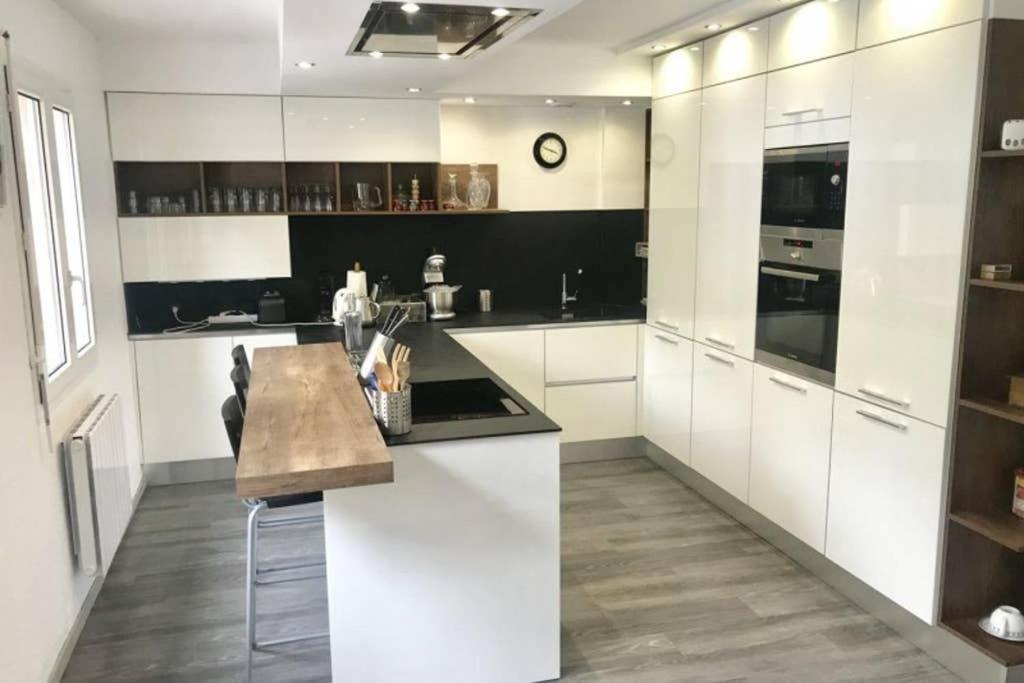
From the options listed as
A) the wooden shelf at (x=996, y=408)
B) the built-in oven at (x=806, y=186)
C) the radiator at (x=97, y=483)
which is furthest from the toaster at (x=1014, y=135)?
the radiator at (x=97, y=483)

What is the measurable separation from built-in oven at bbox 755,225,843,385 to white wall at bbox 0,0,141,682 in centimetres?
296

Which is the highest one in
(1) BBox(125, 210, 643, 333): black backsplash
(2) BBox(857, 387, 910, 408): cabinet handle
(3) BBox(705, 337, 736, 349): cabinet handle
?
(1) BBox(125, 210, 643, 333): black backsplash

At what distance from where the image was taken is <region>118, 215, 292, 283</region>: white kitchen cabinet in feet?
15.0

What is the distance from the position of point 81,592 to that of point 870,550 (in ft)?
10.2

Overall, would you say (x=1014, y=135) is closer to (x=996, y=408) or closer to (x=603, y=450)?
(x=996, y=408)

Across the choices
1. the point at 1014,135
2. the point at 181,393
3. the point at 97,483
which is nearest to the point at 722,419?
the point at 1014,135

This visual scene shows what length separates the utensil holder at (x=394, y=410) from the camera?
2.53m

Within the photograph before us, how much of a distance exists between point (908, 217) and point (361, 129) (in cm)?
310

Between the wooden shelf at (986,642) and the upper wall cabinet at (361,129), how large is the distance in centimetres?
357

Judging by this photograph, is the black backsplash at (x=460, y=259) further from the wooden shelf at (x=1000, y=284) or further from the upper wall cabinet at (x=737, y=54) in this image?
the wooden shelf at (x=1000, y=284)

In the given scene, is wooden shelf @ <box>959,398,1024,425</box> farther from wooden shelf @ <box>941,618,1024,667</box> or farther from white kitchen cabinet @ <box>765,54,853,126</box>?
white kitchen cabinet @ <box>765,54,853,126</box>

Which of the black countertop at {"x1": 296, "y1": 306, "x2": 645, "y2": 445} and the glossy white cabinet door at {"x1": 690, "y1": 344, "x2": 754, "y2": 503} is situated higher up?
the black countertop at {"x1": 296, "y1": 306, "x2": 645, "y2": 445}

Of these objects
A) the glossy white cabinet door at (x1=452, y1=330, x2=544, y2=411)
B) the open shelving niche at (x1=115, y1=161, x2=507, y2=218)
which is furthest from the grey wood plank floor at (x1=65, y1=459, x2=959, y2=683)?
the open shelving niche at (x1=115, y1=161, x2=507, y2=218)

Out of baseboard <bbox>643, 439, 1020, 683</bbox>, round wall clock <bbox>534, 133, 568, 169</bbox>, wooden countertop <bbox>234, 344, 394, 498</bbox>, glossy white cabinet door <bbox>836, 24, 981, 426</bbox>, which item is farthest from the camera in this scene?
round wall clock <bbox>534, 133, 568, 169</bbox>
